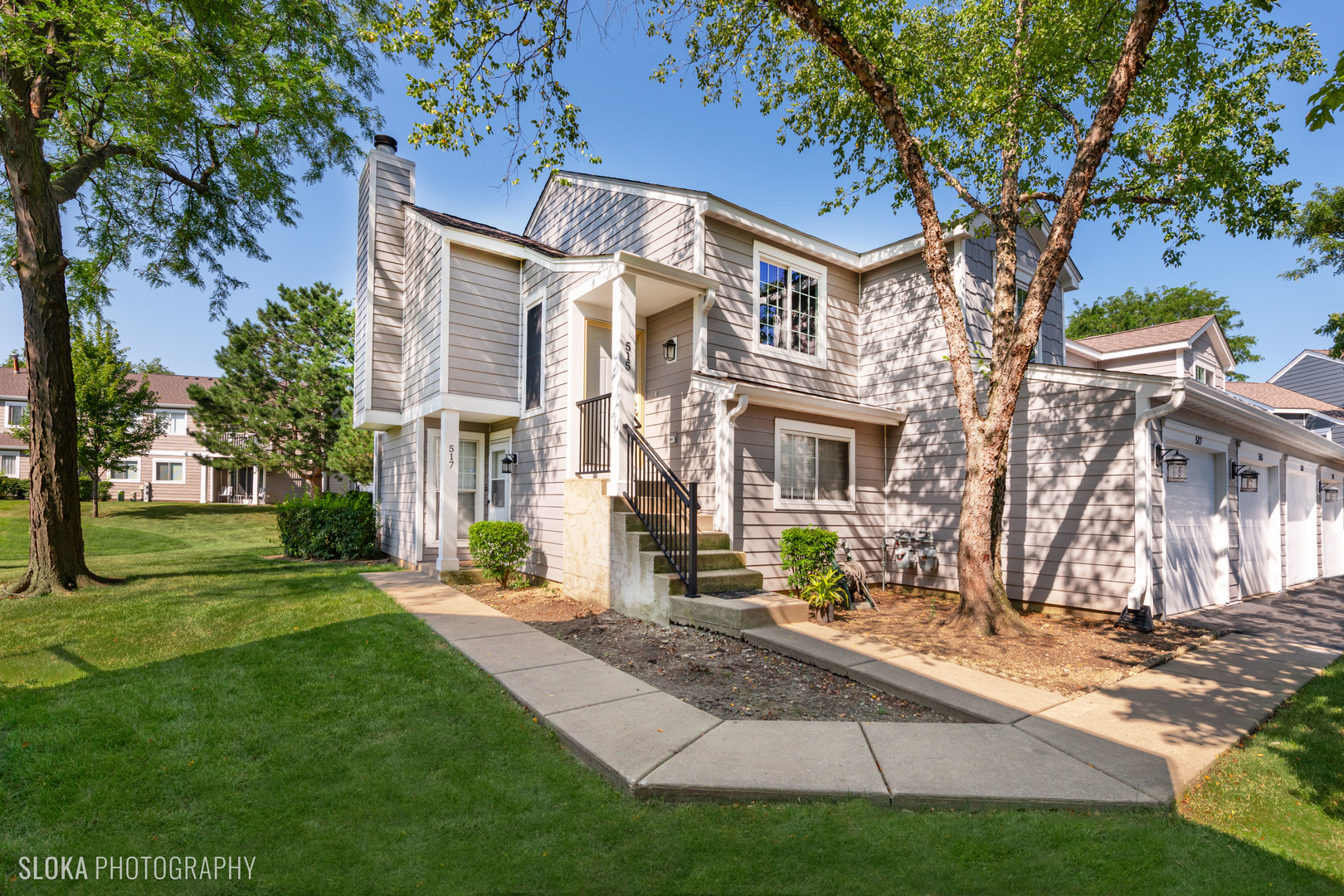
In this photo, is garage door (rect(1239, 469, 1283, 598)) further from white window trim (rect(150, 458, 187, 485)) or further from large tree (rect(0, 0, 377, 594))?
white window trim (rect(150, 458, 187, 485))

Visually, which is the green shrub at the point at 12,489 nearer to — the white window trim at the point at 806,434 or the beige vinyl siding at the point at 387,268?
the beige vinyl siding at the point at 387,268

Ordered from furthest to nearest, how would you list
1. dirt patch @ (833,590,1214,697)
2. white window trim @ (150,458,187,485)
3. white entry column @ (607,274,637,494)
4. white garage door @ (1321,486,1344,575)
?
white window trim @ (150,458,187,485)
white garage door @ (1321,486,1344,575)
white entry column @ (607,274,637,494)
dirt patch @ (833,590,1214,697)

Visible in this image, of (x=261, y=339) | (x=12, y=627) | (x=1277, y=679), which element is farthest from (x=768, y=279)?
(x=261, y=339)

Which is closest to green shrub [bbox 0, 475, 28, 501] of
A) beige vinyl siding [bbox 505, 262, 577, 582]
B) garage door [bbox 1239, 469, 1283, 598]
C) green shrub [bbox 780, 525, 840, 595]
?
beige vinyl siding [bbox 505, 262, 577, 582]

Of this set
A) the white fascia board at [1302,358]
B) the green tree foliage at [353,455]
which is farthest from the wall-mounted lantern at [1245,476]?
the green tree foliage at [353,455]

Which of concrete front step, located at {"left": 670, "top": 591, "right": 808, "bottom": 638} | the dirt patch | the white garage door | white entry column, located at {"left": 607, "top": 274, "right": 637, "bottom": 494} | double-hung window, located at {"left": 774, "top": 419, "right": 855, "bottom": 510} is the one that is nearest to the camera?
the dirt patch

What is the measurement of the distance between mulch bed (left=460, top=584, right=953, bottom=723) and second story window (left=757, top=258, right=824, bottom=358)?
4.69 meters

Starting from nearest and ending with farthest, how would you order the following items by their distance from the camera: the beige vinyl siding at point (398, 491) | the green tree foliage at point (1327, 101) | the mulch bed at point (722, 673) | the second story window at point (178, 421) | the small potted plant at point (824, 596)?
the green tree foliage at point (1327, 101), the mulch bed at point (722, 673), the small potted plant at point (824, 596), the beige vinyl siding at point (398, 491), the second story window at point (178, 421)

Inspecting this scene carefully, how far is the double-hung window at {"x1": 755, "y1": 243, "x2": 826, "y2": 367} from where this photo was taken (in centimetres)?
892

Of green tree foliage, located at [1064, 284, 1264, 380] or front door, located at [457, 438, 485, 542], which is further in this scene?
green tree foliage, located at [1064, 284, 1264, 380]

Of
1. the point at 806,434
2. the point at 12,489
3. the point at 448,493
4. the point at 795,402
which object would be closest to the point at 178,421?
the point at 12,489

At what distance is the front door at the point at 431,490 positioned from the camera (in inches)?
392

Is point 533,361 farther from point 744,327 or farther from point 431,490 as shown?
point 744,327

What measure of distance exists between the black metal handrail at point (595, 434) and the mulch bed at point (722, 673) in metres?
1.79
